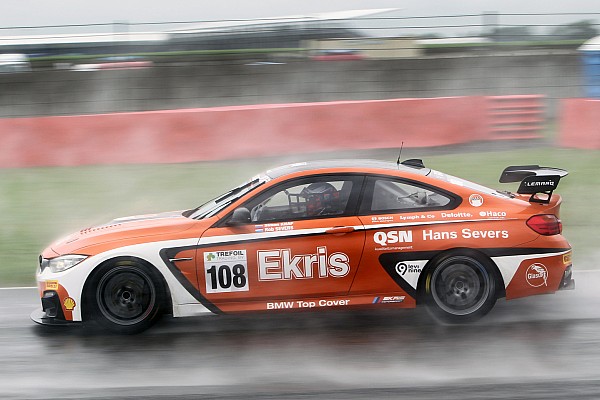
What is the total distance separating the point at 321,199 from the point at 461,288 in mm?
1285

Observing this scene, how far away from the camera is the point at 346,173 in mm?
6559

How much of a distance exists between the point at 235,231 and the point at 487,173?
787 centimetres

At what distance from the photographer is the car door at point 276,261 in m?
6.27

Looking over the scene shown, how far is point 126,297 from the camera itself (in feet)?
21.0

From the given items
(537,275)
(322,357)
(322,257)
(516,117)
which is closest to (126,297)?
(322,257)

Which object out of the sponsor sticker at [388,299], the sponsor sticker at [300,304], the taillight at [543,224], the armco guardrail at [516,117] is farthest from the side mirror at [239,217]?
the armco guardrail at [516,117]

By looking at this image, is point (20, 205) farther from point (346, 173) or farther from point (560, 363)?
point (560, 363)

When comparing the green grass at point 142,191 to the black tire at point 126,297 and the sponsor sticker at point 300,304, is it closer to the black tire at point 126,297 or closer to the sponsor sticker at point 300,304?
the black tire at point 126,297

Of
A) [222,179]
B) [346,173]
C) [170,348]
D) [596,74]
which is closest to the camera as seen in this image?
[170,348]

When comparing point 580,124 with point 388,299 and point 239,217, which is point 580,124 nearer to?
point 388,299

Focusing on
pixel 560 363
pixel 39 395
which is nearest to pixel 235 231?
pixel 39 395

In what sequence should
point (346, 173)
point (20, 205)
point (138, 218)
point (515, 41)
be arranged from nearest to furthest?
point (346, 173) → point (138, 218) → point (20, 205) → point (515, 41)

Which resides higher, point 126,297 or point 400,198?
point 400,198

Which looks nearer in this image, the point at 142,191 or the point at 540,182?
the point at 540,182
